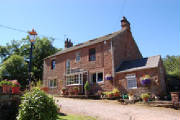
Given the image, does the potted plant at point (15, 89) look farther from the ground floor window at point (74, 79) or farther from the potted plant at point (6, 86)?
the ground floor window at point (74, 79)

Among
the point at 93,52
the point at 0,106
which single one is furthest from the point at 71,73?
the point at 0,106

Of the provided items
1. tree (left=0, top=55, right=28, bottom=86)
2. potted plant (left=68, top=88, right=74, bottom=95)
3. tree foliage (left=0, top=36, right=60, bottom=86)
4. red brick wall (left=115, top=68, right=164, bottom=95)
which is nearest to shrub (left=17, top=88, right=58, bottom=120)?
red brick wall (left=115, top=68, right=164, bottom=95)

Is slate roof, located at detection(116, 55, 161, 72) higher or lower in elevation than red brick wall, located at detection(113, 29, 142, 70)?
lower

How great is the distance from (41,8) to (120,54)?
408 inches

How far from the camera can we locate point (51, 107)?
5738mm

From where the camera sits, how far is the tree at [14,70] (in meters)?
27.1

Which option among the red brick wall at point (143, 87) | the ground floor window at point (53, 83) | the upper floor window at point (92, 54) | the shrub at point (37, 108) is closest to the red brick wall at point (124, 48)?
the red brick wall at point (143, 87)

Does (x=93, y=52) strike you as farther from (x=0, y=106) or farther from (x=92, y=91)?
(x=0, y=106)

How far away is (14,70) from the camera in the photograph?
27.5 m

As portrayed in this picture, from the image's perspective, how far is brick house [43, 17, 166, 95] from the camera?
14991mm

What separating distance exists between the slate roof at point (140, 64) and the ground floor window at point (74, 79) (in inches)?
204

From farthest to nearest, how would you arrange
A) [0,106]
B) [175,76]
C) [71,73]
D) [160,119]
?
[71,73]
[175,76]
[160,119]
[0,106]

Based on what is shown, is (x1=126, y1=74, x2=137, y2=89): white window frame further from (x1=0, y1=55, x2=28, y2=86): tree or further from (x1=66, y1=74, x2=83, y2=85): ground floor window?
(x1=0, y1=55, x2=28, y2=86): tree

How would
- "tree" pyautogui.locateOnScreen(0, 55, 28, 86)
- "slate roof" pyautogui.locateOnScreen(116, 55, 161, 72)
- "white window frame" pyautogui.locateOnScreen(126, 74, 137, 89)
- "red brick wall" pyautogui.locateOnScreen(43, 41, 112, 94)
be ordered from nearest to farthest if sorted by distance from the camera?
1. "slate roof" pyautogui.locateOnScreen(116, 55, 161, 72)
2. "white window frame" pyautogui.locateOnScreen(126, 74, 137, 89)
3. "red brick wall" pyautogui.locateOnScreen(43, 41, 112, 94)
4. "tree" pyautogui.locateOnScreen(0, 55, 28, 86)
